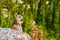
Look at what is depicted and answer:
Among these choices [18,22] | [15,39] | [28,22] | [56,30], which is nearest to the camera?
[15,39]

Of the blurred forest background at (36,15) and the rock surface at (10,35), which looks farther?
the blurred forest background at (36,15)

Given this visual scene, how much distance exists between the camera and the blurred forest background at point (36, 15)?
20.1 feet

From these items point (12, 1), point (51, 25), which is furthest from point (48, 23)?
point (12, 1)

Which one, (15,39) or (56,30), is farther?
(56,30)

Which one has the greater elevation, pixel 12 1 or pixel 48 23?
pixel 12 1

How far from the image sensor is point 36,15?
6703mm

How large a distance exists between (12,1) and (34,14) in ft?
2.09

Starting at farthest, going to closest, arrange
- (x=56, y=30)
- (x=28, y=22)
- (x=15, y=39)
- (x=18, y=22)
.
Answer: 1. (x=56, y=30)
2. (x=28, y=22)
3. (x=18, y=22)
4. (x=15, y=39)

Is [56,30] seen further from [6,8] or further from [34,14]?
[6,8]

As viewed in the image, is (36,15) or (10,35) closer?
(10,35)

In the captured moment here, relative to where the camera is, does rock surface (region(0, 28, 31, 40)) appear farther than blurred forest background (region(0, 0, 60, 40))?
No

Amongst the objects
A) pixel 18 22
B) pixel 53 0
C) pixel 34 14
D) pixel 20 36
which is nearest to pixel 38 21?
pixel 34 14

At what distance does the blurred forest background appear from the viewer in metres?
6.14

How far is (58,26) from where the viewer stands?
6.77m
